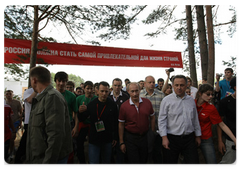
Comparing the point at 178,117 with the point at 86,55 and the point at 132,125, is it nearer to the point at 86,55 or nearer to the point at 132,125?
the point at 132,125

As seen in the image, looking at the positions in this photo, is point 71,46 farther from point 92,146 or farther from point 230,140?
point 230,140

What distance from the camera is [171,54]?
23.9 feet

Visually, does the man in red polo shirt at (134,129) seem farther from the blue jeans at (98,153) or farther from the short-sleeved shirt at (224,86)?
the short-sleeved shirt at (224,86)

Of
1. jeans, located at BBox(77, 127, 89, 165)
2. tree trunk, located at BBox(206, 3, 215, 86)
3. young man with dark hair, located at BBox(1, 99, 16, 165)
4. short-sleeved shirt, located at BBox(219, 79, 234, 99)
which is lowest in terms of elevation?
jeans, located at BBox(77, 127, 89, 165)

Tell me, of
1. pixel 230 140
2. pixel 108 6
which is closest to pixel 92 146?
pixel 230 140

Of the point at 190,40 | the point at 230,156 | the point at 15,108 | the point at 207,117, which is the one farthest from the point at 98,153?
the point at 190,40

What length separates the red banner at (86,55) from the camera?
5.54 metres

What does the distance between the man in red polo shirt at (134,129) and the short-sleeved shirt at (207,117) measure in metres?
0.78

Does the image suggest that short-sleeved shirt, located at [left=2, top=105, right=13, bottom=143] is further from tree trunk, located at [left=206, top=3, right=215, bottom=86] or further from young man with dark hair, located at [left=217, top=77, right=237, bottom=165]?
tree trunk, located at [left=206, top=3, right=215, bottom=86]

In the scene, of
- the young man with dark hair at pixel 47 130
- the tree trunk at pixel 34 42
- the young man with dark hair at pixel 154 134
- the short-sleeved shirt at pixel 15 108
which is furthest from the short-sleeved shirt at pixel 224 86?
the short-sleeved shirt at pixel 15 108

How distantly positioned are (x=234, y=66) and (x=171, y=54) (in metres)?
2.51

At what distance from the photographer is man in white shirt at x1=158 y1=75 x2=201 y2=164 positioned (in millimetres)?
2351

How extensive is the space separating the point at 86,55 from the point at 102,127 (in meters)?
4.30

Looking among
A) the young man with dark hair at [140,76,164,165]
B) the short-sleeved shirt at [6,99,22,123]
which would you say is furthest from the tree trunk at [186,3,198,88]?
the short-sleeved shirt at [6,99,22,123]
